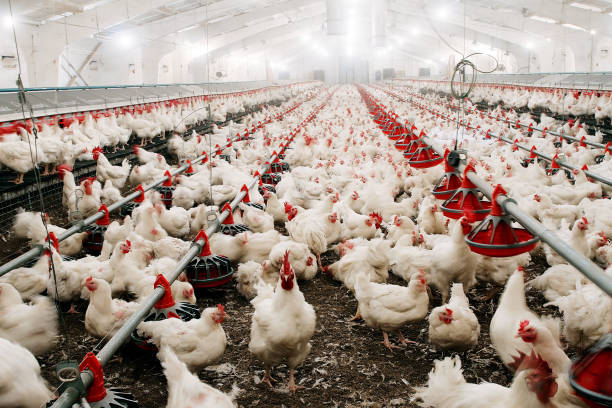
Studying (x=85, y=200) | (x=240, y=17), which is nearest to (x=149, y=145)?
(x=85, y=200)

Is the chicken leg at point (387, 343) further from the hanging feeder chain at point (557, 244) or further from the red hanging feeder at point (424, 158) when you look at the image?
the hanging feeder chain at point (557, 244)

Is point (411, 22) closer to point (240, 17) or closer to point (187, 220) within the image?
point (240, 17)

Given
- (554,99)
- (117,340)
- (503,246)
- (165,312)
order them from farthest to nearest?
(554,99), (165,312), (117,340), (503,246)

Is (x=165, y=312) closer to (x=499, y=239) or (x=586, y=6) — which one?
(x=499, y=239)

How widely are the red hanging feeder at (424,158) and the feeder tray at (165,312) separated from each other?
210cm

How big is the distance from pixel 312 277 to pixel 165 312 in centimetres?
173

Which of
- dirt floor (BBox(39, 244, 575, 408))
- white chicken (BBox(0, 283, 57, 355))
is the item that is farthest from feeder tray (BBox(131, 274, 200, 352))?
white chicken (BBox(0, 283, 57, 355))

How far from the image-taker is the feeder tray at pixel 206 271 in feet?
12.0

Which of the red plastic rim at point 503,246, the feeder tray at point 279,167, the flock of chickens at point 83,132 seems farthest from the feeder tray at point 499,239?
the feeder tray at point 279,167

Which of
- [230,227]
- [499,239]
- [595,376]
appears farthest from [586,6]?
[595,376]

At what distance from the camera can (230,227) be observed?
177 inches

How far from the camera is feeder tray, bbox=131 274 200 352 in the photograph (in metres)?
2.67

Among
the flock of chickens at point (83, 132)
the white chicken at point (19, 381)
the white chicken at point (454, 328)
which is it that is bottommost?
the white chicken at point (454, 328)

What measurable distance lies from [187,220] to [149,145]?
4733 mm
